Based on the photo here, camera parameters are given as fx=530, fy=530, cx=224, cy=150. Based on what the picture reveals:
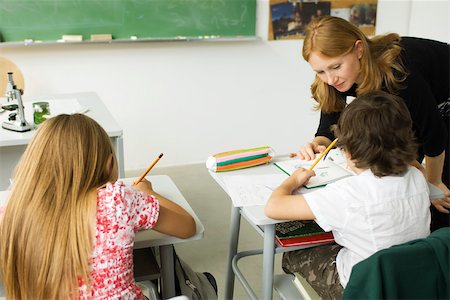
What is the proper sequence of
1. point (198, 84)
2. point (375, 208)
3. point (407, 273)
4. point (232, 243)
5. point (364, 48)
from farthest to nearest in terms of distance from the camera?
point (198, 84) → point (232, 243) → point (364, 48) → point (375, 208) → point (407, 273)

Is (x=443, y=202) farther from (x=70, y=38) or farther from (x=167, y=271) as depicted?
(x=70, y=38)

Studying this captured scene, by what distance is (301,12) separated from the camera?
13.2 ft

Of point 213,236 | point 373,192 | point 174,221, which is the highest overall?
point 373,192

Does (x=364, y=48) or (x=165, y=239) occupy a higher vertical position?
(x=364, y=48)

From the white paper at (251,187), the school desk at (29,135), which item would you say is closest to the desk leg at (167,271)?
the white paper at (251,187)

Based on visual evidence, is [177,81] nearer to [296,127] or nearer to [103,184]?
[296,127]

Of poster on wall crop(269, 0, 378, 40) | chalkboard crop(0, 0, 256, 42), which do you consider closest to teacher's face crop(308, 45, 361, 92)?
chalkboard crop(0, 0, 256, 42)

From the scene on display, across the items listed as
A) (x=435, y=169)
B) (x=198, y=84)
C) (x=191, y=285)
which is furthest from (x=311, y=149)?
(x=198, y=84)

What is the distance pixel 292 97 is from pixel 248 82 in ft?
1.37

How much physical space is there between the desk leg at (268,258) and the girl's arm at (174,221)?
0.24 metres

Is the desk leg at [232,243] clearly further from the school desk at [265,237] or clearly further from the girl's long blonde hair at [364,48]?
the girl's long blonde hair at [364,48]

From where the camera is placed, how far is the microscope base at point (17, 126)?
7.65 feet

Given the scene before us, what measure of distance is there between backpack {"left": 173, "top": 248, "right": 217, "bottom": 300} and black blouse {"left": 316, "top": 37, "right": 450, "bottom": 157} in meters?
0.84

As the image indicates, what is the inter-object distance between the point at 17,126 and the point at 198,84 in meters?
1.83
